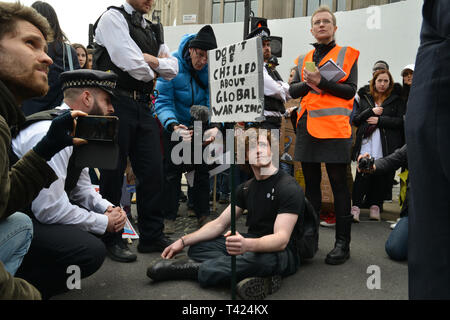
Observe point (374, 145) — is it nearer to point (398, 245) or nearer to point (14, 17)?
point (398, 245)

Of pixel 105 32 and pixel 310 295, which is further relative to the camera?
pixel 105 32

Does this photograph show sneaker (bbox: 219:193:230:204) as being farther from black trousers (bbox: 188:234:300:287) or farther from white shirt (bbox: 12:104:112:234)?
white shirt (bbox: 12:104:112:234)

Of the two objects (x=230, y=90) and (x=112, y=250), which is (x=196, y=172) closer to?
(x=112, y=250)

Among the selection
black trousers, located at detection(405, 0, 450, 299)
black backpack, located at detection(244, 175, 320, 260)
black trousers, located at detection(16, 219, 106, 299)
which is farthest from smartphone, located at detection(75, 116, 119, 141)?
black backpack, located at detection(244, 175, 320, 260)

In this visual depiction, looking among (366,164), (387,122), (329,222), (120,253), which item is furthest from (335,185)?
(387,122)

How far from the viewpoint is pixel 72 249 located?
2.36 m

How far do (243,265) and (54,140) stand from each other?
4.83ft

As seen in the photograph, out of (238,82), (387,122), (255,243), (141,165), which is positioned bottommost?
(255,243)

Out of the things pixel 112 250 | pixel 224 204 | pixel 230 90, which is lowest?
pixel 224 204

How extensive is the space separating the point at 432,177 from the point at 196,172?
3.25 m

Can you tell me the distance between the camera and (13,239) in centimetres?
195

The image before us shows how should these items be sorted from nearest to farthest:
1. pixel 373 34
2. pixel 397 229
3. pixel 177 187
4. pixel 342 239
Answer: pixel 342 239
pixel 397 229
pixel 177 187
pixel 373 34
